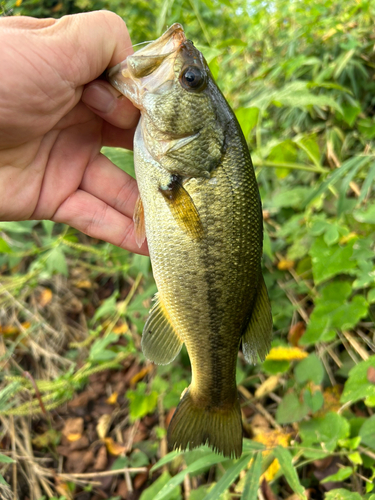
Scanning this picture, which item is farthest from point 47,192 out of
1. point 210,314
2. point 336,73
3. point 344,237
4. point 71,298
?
point 336,73

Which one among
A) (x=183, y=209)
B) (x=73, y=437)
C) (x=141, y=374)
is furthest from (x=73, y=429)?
(x=183, y=209)

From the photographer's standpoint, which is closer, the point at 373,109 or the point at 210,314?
the point at 210,314

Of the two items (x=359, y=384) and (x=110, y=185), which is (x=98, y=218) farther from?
(x=359, y=384)

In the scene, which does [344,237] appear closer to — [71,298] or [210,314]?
[210,314]

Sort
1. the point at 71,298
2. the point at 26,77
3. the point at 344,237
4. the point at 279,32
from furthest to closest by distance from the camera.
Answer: the point at 279,32 → the point at 71,298 → the point at 344,237 → the point at 26,77

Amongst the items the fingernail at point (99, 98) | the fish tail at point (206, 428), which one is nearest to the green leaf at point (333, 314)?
the fish tail at point (206, 428)

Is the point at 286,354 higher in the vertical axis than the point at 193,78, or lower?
lower
